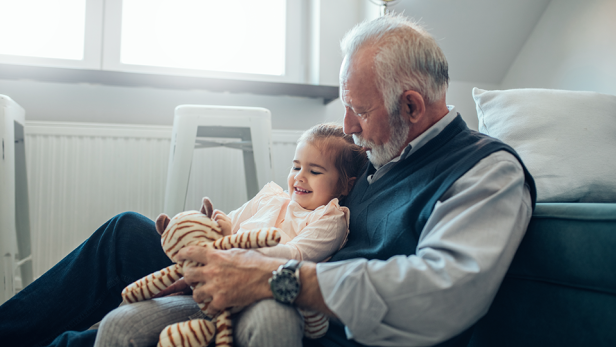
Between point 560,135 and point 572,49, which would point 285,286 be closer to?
point 560,135

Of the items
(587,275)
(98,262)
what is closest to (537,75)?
(587,275)

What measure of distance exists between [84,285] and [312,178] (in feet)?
1.99

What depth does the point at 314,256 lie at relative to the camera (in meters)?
0.86

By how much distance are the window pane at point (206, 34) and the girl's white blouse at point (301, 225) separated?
143 cm

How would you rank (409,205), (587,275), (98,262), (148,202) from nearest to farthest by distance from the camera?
(587,275) < (409,205) < (98,262) < (148,202)

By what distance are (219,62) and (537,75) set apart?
174 centimetres

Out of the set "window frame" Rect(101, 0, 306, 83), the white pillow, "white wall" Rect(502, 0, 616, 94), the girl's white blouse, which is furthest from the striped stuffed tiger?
"white wall" Rect(502, 0, 616, 94)

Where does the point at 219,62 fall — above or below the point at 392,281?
above

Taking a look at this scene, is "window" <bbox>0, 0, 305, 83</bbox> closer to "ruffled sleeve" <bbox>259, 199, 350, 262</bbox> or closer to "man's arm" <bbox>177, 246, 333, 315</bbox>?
"ruffled sleeve" <bbox>259, 199, 350, 262</bbox>

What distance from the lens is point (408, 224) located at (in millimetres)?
771

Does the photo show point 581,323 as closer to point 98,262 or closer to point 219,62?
point 98,262

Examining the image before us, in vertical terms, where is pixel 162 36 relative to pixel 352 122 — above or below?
above

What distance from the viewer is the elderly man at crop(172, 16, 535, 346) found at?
61cm

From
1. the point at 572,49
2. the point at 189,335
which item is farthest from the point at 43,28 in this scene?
the point at 572,49
